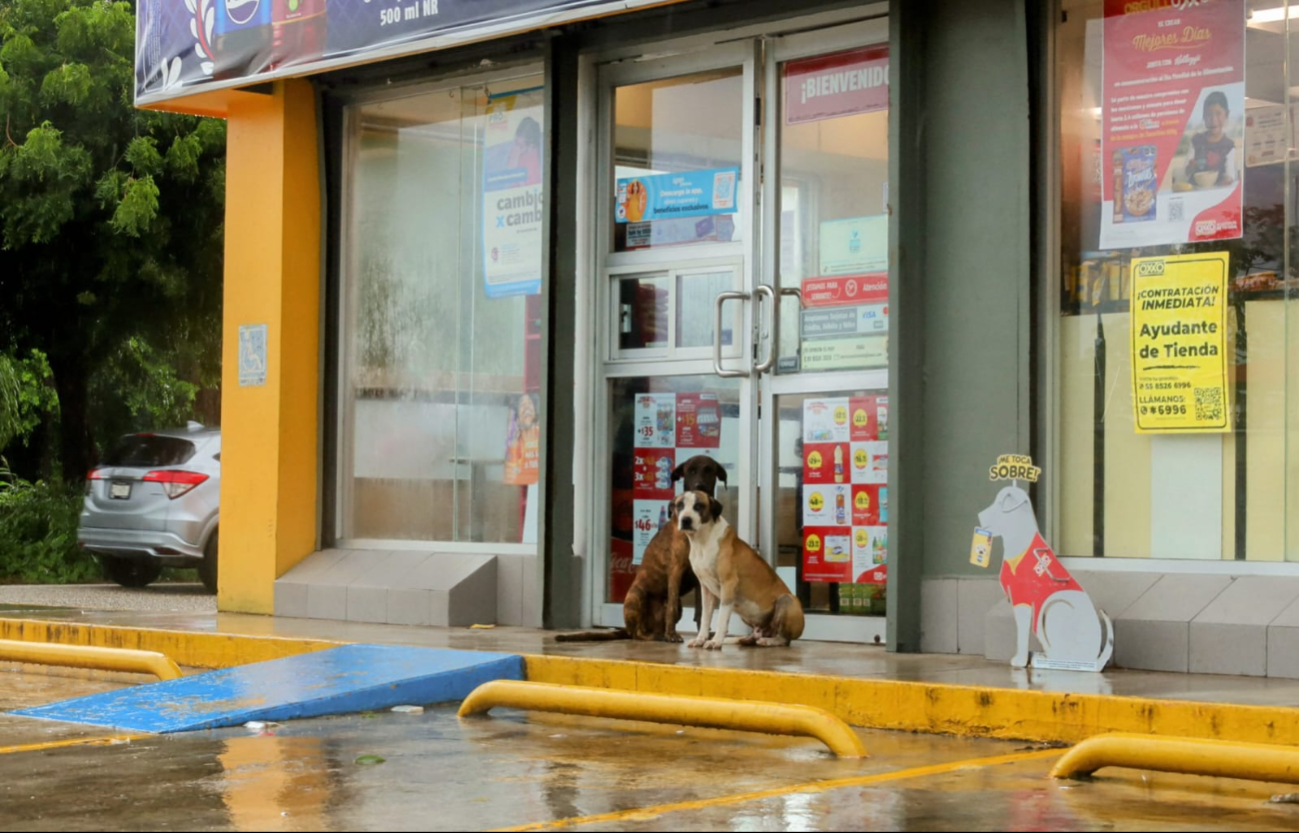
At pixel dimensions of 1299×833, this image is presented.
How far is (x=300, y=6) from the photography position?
11.8 m

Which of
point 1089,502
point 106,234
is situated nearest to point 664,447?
point 1089,502

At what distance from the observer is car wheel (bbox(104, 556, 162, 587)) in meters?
17.8

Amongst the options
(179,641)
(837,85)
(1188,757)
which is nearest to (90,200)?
(179,641)

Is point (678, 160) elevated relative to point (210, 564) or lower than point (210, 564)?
elevated

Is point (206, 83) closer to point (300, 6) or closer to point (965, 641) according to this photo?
point (300, 6)

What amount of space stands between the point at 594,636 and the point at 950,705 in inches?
123

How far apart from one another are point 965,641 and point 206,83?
6.86m

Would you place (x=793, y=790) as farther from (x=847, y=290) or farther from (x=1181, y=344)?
(x=847, y=290)

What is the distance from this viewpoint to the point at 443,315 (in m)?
12.2

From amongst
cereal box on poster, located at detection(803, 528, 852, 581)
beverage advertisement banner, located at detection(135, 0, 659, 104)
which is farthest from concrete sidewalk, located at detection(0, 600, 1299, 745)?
beverage advertisement banner, located at detection(135, 0, 659, 104)

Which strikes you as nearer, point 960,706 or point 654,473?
point 960,706

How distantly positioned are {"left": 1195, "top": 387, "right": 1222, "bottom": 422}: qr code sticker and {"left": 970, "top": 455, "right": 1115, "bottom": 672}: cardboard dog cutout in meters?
0.89

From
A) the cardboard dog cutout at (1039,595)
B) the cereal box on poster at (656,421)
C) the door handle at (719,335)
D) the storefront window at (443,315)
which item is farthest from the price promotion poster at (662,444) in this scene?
the cardboard dog cutout at (1039,595)

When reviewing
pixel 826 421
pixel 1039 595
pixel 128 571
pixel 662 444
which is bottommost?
pixel 128 571
